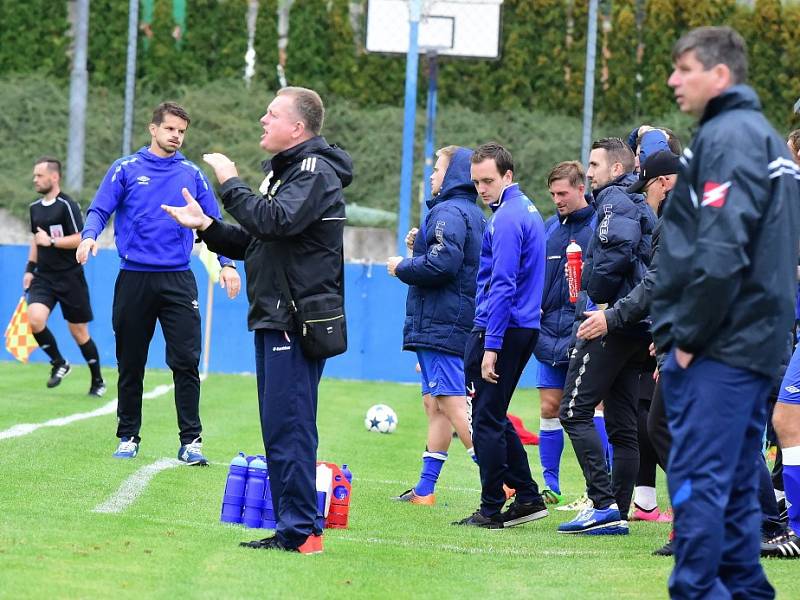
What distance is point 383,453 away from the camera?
11.9m

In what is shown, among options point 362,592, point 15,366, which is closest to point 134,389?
point 362,592

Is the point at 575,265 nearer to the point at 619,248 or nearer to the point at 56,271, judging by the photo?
the point at 619,248

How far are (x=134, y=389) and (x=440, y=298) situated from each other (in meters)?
2.40

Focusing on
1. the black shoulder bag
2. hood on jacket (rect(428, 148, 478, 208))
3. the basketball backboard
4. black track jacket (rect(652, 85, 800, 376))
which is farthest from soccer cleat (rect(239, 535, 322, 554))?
the basketball backboard

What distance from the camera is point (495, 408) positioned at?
8086 mm

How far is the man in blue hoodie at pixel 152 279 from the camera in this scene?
995 centimetres

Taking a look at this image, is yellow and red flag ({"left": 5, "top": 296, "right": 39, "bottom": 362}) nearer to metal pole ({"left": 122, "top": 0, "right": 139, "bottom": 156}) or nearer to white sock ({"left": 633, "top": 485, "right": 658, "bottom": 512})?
metal pole ({"left": 122, "top": 0, "right": 139, "bottom": 156})

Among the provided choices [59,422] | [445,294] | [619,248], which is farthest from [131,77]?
[619,248]

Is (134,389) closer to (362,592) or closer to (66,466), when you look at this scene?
(66,466)

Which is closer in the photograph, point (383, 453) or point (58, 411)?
point (383, 453)

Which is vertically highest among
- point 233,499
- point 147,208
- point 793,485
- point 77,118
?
point 77,118

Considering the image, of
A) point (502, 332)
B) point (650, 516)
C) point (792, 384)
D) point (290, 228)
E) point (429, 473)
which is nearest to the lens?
point (290, 228)

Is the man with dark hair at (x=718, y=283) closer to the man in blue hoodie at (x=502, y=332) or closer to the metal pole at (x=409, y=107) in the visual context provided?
the man in blue hoodie at (x=502, y=332)

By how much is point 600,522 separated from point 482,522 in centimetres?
71
